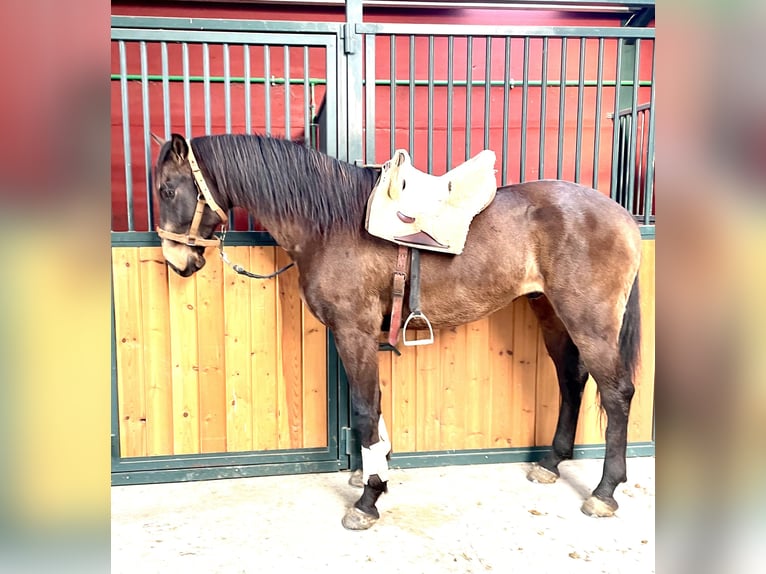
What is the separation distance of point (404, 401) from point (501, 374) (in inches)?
20.4

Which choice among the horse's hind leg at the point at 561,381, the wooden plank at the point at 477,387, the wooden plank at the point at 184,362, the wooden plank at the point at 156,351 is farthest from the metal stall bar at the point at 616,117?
the wooden plank at the point at 156,351

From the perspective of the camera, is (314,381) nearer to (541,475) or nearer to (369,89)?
(541,475)

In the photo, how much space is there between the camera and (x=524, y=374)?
2646 millimetres

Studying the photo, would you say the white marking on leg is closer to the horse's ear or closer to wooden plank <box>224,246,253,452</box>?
wooden plank <box>224,246,253,452</box>

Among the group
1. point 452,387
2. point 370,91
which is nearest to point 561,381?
point 452,387

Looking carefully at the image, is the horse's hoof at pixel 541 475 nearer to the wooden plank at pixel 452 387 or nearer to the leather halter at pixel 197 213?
the wooden plank at pixel 452 387

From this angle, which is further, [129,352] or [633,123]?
[633,123]

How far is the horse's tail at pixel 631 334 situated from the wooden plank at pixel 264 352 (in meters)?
1.57
